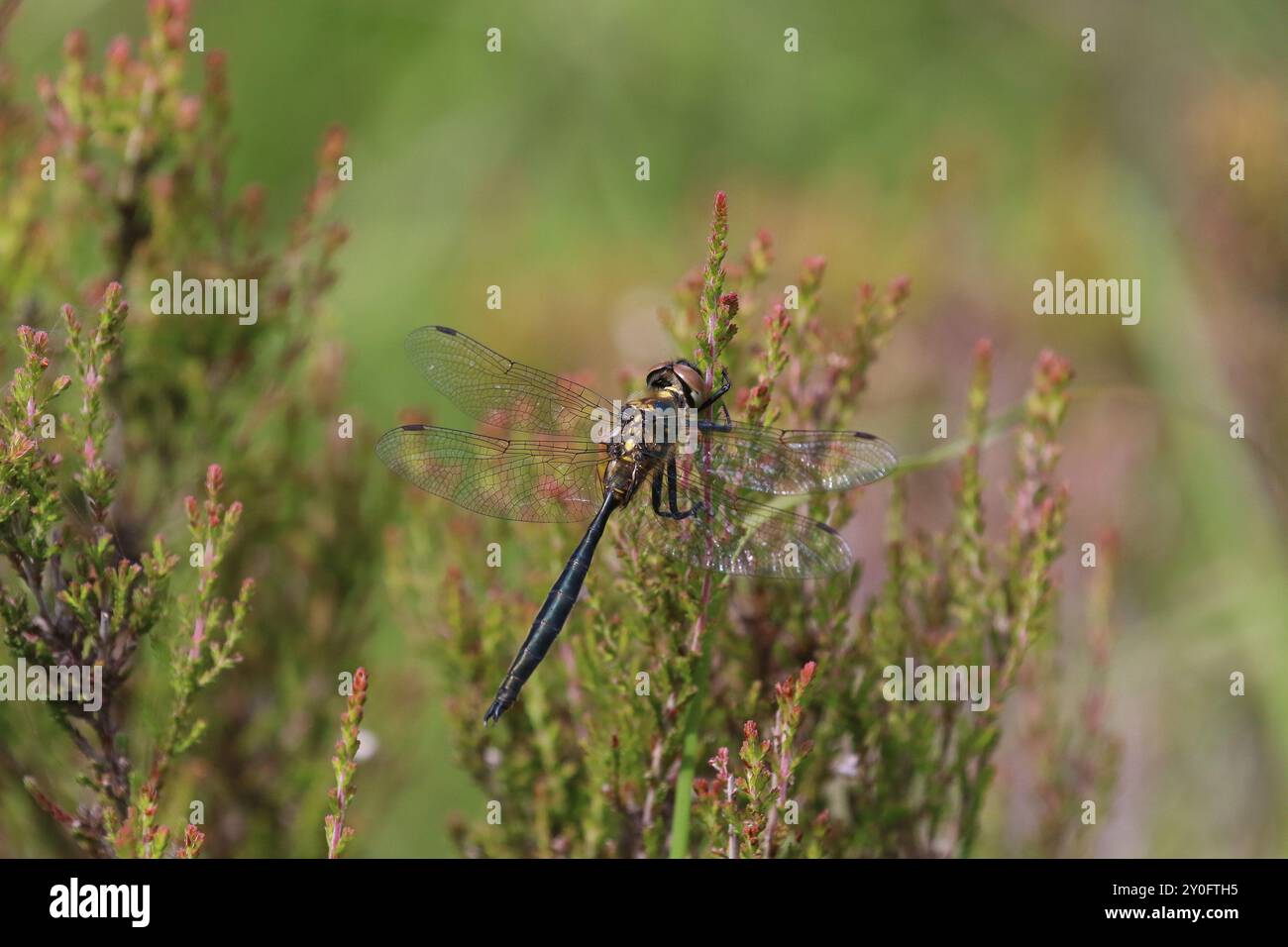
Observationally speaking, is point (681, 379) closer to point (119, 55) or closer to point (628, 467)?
point (628, 467)

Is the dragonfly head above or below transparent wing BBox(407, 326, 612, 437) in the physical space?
below

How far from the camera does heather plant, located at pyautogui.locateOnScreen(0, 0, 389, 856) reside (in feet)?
7.53

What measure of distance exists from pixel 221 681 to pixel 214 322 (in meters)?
0.79

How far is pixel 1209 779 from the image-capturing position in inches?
130

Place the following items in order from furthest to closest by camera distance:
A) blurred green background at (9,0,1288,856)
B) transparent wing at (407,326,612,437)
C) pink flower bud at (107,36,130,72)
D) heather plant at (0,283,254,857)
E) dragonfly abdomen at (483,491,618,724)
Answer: blurred green background at (9,0,1288,856), transparent wing at (407,326,612,437), pink flower bud at (107,36,130,72), dragonfly abdomen at (483,491,618,724), heather plant at (0,283,254,857)

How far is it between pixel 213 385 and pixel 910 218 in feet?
10.7

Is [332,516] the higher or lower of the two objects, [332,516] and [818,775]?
the higher

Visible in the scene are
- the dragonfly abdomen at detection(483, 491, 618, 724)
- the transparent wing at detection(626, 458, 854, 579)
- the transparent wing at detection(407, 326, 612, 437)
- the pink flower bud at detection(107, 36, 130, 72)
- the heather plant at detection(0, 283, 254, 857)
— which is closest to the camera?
the heather plant at detection(0, 283, 254, 857)

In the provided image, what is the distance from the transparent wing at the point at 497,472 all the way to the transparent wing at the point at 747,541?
0.26 metres

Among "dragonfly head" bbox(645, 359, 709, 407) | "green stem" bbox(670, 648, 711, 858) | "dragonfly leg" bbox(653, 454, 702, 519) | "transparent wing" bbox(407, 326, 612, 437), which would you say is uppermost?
"transparent wing" bbox(407, 326, 612, 437)

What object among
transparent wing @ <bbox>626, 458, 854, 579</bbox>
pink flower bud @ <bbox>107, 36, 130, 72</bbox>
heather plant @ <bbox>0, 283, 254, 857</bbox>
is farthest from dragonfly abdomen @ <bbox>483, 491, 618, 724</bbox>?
pink flower bud @ <bbox>107, 36, 130, 72</bbox>

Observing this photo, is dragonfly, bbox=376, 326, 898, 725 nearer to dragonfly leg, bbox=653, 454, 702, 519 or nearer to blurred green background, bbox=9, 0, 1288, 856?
dragonfly leg, bbox=653, 454, 702, 519
